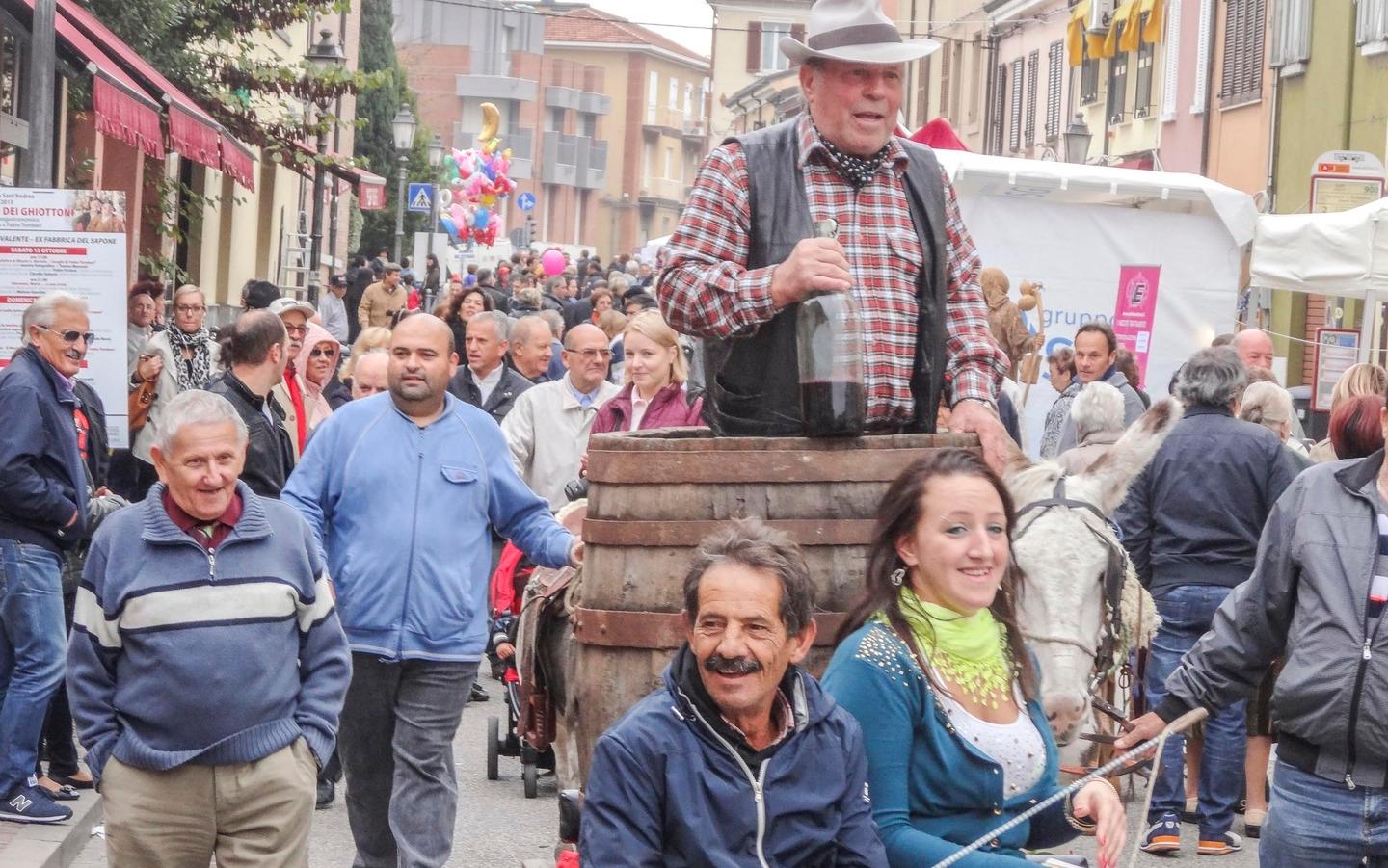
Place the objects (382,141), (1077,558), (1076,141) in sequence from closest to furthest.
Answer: (1077,558) → (1076,141) → (382,141)

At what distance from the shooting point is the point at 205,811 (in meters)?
5.55

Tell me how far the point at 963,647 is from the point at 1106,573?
2282 mm

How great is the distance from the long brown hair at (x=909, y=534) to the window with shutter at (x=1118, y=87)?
1418 inches

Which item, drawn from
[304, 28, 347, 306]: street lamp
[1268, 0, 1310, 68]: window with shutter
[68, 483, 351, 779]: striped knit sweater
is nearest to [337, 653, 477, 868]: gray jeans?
[68, 483, 351, 779]: striped knit sweater

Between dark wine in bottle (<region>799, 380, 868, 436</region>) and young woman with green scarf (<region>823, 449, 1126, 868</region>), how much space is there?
53cm

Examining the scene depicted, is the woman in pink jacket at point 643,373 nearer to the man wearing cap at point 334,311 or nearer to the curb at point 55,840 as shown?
the curb at point 55,840

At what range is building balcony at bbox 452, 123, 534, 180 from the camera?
106 m

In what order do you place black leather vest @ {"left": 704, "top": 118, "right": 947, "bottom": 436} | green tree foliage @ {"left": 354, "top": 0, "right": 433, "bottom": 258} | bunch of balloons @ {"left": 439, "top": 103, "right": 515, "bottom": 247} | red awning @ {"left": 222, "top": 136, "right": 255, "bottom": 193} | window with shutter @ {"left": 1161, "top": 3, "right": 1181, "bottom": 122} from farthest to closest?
1. green tree foliage @ {"left": 354, "top": 0, "right": 433, "bottom": 258}
2. bunch of balloons @ {"left": 439, "top": 103, "right": 515, "bottom": 247}
3. window with shutter @ {"left": 1161, "top": 3, "right": 1181, "bottom": 122}
4. red awning @ {"left": 222, "top": 136, "right": 255, "bottom": 193}
5. black leather vest @ {"left": 704, "top": 118, "right": 947, "bottom": 436}

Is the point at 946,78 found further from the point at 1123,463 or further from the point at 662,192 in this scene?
the point at 662,192

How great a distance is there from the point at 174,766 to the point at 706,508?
5.60ft

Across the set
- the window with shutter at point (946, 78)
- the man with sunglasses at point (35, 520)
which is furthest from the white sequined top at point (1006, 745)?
the window with shutter at point (946, 78)

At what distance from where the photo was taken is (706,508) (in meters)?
4.70

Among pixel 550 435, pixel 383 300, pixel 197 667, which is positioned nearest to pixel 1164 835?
pixel 550 435

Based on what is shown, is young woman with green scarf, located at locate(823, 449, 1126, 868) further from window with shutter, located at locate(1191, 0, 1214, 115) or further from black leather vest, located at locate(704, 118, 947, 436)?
window with shutter, located at locate(1191, 0, 1214, 115)
